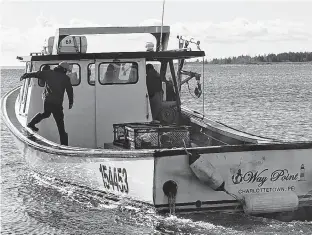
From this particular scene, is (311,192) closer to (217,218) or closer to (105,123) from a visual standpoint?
(217,218)

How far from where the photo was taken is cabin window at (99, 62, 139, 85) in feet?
50.1

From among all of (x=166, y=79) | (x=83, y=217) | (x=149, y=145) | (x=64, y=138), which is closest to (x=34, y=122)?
(x=64, y=138)

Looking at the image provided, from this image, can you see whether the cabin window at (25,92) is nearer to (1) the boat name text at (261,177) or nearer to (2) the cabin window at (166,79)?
(2) the cabin window at (166,79)

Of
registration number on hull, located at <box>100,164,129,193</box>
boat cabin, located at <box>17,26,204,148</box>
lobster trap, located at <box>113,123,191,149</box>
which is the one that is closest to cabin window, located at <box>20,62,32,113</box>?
boat cabin, located at <box>17,26,204,148</box>

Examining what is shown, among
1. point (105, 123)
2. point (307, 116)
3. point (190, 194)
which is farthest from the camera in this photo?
point (307, 116)

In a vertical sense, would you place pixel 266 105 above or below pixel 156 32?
below

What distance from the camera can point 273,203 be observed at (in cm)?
1173

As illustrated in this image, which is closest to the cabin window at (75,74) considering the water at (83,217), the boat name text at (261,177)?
the water at (83,217)

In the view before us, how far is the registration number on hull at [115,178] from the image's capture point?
12.0 m

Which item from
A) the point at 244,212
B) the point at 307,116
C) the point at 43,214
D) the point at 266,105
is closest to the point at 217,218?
the point at 244,212

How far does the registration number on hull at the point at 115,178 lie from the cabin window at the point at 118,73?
3.17m

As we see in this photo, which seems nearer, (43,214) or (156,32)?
(43,214)

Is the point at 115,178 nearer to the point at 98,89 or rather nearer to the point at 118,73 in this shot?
the point at 98,89

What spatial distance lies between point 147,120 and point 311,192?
444cm
